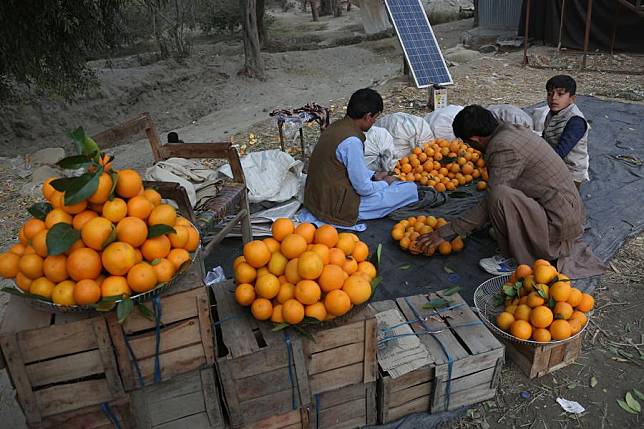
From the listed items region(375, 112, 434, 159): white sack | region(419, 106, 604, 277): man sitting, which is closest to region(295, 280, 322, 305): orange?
region(419, 106, 604, 277): man sitting

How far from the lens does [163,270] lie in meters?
2.06

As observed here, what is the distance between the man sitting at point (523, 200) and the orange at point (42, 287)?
277cm

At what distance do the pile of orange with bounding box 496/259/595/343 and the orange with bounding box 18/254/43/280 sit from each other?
256 cm

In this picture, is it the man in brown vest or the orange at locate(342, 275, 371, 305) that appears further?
the man in brown vest

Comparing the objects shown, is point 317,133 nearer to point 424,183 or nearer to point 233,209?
point 424,183

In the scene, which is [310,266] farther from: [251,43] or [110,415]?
[251,43]

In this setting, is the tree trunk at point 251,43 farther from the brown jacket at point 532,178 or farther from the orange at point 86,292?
the orange at point 86,292

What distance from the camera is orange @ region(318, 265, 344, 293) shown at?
227 centimetres

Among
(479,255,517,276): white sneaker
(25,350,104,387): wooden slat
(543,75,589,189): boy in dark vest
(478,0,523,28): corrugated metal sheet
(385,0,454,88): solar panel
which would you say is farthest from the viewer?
(478,0,523,28): corrugated metal sheet

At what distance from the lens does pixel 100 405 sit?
2.17 m

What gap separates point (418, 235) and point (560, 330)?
1.61 metres

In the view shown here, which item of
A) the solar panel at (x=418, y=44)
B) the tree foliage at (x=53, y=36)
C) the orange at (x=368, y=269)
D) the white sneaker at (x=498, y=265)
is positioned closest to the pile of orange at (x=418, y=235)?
the white sneaker at (x=498, y=265)

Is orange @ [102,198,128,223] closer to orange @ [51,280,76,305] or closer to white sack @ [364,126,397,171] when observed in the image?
orange @ [51,280,76,305]

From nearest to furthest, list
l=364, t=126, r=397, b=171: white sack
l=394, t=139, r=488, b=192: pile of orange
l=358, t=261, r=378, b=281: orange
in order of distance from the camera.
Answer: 1. l=358, t=261, r=378, b=281: orange
2. l=394, t=139, r=488, b=192: pile of orange
3. l=364, t=126, r=397, b=171: white sack
